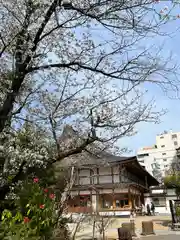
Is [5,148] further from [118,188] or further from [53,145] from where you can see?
[118,188]

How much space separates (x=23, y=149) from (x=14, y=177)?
0.78m

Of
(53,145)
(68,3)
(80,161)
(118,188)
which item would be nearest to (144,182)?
(118,188)

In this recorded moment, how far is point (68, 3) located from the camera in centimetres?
602

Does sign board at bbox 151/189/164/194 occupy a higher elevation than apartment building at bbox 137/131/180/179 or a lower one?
lower

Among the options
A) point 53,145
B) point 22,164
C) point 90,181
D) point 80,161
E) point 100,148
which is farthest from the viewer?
point 90,181

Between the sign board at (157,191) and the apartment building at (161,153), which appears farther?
the apartment building at (161,153)

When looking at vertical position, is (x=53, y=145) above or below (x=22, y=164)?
above

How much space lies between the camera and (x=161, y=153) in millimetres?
68688

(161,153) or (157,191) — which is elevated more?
(161,153)

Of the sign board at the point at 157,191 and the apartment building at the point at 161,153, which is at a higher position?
the apartment building at the point at 161,153

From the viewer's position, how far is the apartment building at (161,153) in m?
66.4

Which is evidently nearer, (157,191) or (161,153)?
(157,191)

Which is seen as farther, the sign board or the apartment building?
the apartment building

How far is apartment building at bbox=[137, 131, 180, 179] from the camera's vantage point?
6638 centimetres
